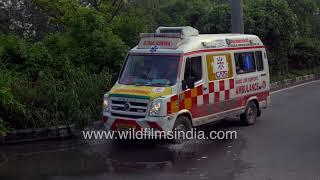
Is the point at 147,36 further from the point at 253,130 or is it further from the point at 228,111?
A: the point at 253,130

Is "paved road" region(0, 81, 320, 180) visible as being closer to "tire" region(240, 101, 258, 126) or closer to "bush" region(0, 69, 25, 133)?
"tire" region(240, 101, 258, 126)

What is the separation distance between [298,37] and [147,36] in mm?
15870

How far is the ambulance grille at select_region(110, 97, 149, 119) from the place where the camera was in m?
10.4

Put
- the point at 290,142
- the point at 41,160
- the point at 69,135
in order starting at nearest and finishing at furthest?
the point at 41,160 → the point at 290,142 → the point at 69,135

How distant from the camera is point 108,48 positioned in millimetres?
14141

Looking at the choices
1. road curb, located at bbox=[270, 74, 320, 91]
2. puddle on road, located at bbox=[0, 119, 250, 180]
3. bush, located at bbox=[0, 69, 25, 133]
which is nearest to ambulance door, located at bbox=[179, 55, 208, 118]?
puddle on road, located at bbox=[0, 119, 250, 180]

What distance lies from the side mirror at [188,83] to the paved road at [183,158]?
1178mm

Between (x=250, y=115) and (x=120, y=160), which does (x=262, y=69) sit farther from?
(x=120, y=160)

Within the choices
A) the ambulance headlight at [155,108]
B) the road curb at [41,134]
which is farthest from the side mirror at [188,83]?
the road curb at [41,134]

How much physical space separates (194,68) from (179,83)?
0.66 m

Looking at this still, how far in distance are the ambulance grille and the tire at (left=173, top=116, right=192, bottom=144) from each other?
2.40 feet

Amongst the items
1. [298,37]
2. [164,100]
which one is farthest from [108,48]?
[298,37]

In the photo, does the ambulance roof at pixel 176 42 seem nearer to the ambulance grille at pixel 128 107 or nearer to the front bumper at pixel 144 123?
the ambulance grille at pixel 128 107

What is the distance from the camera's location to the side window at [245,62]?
12.4 meters
